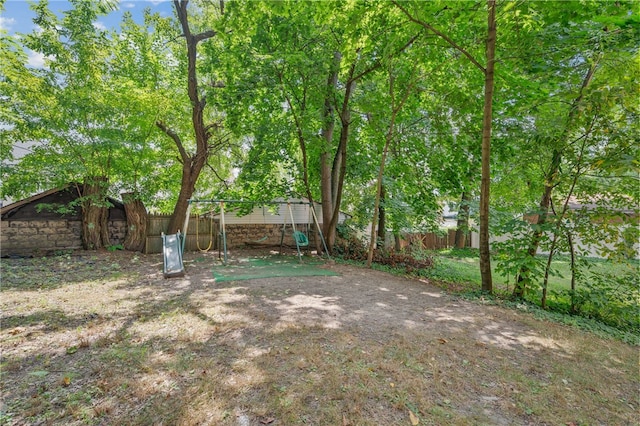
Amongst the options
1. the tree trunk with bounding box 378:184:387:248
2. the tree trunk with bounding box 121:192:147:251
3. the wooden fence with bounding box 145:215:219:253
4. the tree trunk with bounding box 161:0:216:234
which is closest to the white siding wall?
the wooden fence with bounding box 145:215:219:253

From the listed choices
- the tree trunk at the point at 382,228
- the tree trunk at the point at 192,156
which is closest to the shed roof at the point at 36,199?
the tree trunk at the point at 192,156

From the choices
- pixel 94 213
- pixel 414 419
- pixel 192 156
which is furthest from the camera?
pixel 192 156

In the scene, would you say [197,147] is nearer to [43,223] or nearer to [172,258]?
[172,258]

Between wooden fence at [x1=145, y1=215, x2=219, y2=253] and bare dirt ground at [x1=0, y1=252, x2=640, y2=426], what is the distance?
471 centimetres

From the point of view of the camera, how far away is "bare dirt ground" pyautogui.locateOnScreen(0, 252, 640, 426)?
1.99 meters

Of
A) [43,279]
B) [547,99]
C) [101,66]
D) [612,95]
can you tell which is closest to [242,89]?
[101,66]

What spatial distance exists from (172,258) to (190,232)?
3.78 m

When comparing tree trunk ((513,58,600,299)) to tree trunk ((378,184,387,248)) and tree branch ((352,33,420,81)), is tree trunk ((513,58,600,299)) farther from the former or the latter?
tree trunk ((378,184,387,248))

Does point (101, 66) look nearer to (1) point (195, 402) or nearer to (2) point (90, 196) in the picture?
(2) point (90, 196)

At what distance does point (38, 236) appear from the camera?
335 inches

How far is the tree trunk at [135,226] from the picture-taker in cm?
923

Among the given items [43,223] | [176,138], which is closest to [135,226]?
[43,223]

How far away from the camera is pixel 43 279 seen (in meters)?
5.59

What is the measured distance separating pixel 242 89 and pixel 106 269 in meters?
5.24
